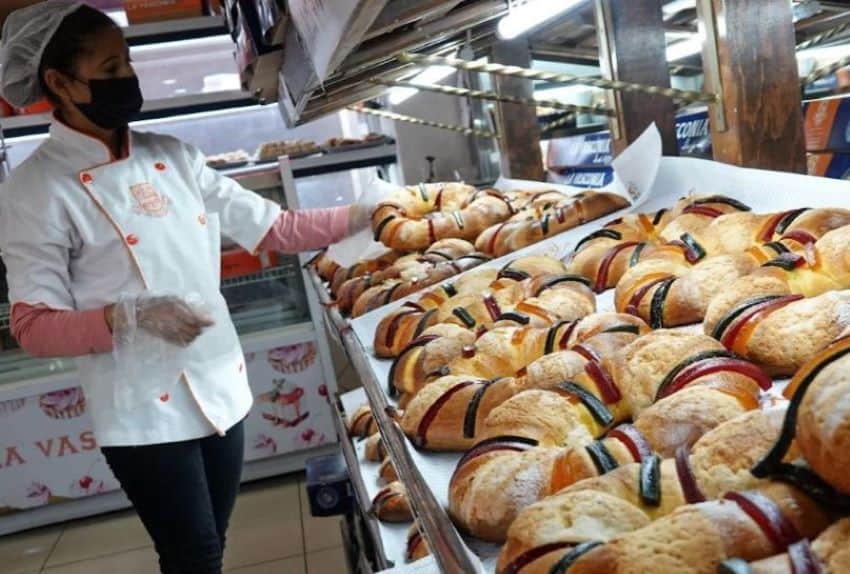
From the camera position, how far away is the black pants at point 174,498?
197cm

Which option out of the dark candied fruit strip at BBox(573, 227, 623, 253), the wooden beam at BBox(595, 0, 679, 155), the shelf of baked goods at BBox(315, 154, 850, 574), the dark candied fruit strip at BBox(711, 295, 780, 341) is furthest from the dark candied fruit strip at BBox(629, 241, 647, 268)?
the wooden beam at BBox(595, 0, 679, 155)

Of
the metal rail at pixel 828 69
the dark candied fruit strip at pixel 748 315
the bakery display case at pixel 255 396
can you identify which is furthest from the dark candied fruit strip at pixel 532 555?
the bakery display case at pixel 255 396

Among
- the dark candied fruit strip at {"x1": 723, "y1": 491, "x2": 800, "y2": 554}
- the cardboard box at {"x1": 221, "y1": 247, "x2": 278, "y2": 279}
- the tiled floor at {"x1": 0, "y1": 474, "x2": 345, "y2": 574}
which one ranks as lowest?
the tiled floor at {"x1": 0, "y1": 474, "x2": 345, "y2": 574}

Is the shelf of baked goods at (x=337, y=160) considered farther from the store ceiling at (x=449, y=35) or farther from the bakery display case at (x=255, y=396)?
the store ceiling at (x=449, y=35)

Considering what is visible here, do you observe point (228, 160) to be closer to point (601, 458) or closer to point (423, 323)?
point (423, 323)

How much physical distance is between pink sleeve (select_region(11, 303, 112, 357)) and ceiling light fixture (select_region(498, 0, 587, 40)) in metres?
1.09

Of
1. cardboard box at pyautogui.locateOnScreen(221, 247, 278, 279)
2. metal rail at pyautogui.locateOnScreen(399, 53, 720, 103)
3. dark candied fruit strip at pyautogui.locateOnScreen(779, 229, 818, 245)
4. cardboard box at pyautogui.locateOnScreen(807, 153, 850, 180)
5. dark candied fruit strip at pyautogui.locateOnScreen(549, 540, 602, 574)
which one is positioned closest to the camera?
dark candied fruit strip at pyautogui.locateOnScreen(549, 540, 602, 574)

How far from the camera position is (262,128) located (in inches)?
242

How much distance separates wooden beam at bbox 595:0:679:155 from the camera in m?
2.34

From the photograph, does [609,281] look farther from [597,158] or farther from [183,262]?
[597,158]

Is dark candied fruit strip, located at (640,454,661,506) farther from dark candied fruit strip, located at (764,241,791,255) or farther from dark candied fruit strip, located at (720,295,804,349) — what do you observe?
dark candied fruit strip, located at (764,241,791,255)

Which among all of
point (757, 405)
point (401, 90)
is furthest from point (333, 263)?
point (757, 405)

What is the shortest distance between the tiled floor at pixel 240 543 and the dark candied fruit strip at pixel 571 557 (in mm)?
2786

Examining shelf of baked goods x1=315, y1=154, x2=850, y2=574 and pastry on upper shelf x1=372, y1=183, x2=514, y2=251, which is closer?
shelf of baked goods x1=315, y1=154, x2=850, y2=574
